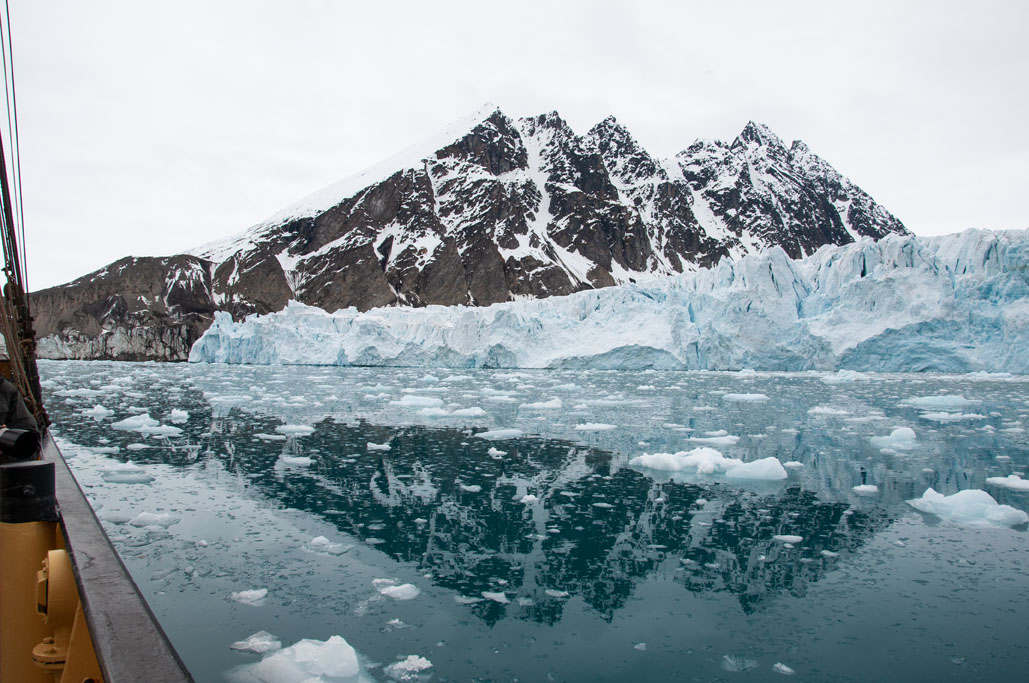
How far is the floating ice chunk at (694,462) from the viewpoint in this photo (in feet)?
24.0

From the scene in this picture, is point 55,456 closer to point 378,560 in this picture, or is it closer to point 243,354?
point 378,560

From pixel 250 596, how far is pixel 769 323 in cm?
2788

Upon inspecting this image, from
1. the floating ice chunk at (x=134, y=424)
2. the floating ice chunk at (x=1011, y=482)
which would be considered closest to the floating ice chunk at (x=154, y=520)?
the floating ice chunk at (x=134, y=424)

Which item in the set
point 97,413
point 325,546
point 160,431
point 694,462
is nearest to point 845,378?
point 694,462

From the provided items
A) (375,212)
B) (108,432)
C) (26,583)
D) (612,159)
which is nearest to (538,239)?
(375,212)

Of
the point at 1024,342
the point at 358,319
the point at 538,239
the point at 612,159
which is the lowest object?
the point at 1024,342

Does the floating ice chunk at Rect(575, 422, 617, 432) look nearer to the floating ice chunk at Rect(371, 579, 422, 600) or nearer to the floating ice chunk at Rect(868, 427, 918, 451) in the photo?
the floating ice chunk at Rect(868, 427, 918, 451)

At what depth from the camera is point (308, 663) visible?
291 cm

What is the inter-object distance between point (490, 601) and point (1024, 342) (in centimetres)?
2885

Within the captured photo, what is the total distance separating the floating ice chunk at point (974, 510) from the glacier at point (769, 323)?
75.3 ft

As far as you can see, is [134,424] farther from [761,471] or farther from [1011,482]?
[1011,482]

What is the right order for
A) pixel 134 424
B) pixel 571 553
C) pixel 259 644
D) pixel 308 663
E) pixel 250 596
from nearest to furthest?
pixel 308 663 → pixel 259 644 → pixel 250 596 → pixel 571 553 → pixel 134 424

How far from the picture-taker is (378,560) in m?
4.40

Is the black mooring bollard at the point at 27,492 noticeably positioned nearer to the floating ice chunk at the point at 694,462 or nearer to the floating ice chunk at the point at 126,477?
the floating ice chunk at the point at 126,477
